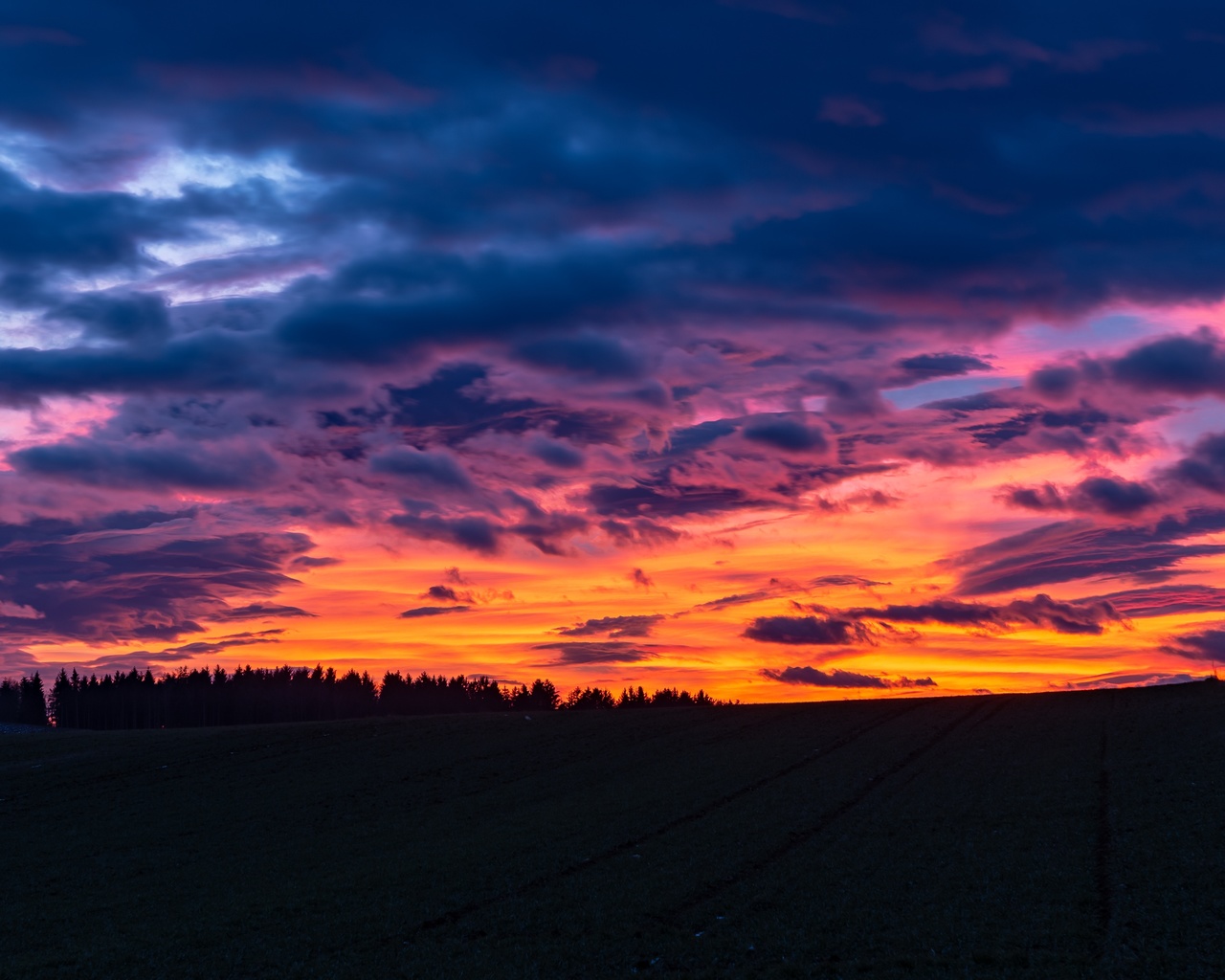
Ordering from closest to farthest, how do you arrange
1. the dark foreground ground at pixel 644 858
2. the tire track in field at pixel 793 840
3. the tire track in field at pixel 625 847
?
the dark foreground ground at pixel 644 858, the tire track in field at pixel 793 840, the tire track in field at pixel 625 847

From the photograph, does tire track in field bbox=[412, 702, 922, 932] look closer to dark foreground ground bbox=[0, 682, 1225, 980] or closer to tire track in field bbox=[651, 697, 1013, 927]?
dark foreground ground bbox=[0, 682, 1225, 980]

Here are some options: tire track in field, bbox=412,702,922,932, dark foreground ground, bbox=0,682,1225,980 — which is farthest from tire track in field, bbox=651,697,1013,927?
tire track in field, bbox=412,702,922,932

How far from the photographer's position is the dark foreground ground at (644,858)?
95.0ft

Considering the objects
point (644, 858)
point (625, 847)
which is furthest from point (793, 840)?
point (625, 847)

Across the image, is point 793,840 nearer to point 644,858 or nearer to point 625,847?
point 644,858

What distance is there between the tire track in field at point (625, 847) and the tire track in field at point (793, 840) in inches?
258

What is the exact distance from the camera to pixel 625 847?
45156 mm

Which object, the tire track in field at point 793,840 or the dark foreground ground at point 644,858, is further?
the tire track in field at point 793,840

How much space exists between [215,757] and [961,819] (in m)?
66.4

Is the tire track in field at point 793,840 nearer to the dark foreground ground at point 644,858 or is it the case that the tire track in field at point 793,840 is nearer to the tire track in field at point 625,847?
the dark foreground ground at point 644,858

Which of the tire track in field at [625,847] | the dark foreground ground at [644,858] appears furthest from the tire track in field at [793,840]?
the tire track in field at [625,847]

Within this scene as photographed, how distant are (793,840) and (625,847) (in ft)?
26.5

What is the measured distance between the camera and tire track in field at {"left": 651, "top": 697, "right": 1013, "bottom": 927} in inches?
1348

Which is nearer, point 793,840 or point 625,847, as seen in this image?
point 793,840
